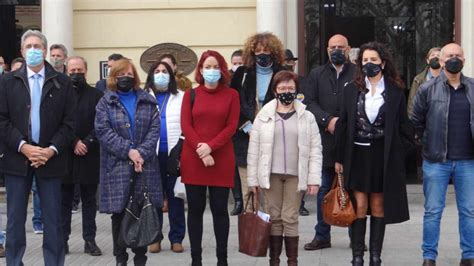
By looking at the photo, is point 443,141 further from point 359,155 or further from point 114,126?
point 114,126

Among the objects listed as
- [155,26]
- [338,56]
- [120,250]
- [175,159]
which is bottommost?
[120,250]

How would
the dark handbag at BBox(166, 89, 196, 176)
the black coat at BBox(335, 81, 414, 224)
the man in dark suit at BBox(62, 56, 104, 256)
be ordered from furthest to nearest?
the man in dark suit at BBox(62, 56, 104, 256) → the dark handbag at BBox(166, 89, 196, 176) → the black coat at BBox(335, 81, 414, 224)

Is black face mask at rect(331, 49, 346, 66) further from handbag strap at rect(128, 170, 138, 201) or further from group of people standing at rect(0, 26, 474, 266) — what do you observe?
handbag strap at rect(128, 170, 138, 201)

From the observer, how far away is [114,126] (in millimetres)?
8523

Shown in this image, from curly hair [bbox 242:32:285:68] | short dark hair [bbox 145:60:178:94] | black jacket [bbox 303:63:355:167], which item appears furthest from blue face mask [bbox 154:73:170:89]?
black jacket [bbox 303:63:355:167]

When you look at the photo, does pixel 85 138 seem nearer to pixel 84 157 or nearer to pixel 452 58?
pixel 84 157

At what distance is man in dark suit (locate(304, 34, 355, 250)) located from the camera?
9.97 m

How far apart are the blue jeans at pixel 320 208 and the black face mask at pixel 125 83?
97.3 inches

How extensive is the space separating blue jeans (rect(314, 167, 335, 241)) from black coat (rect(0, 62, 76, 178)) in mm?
2935

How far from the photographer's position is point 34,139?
324 inches

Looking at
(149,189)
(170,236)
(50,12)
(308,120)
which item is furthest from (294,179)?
(50,12)

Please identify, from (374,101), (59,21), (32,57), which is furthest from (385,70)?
(59,21)

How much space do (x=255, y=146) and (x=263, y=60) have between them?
1.22 metres

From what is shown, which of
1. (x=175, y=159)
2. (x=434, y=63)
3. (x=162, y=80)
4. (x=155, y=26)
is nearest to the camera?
(x=175, y=159)
